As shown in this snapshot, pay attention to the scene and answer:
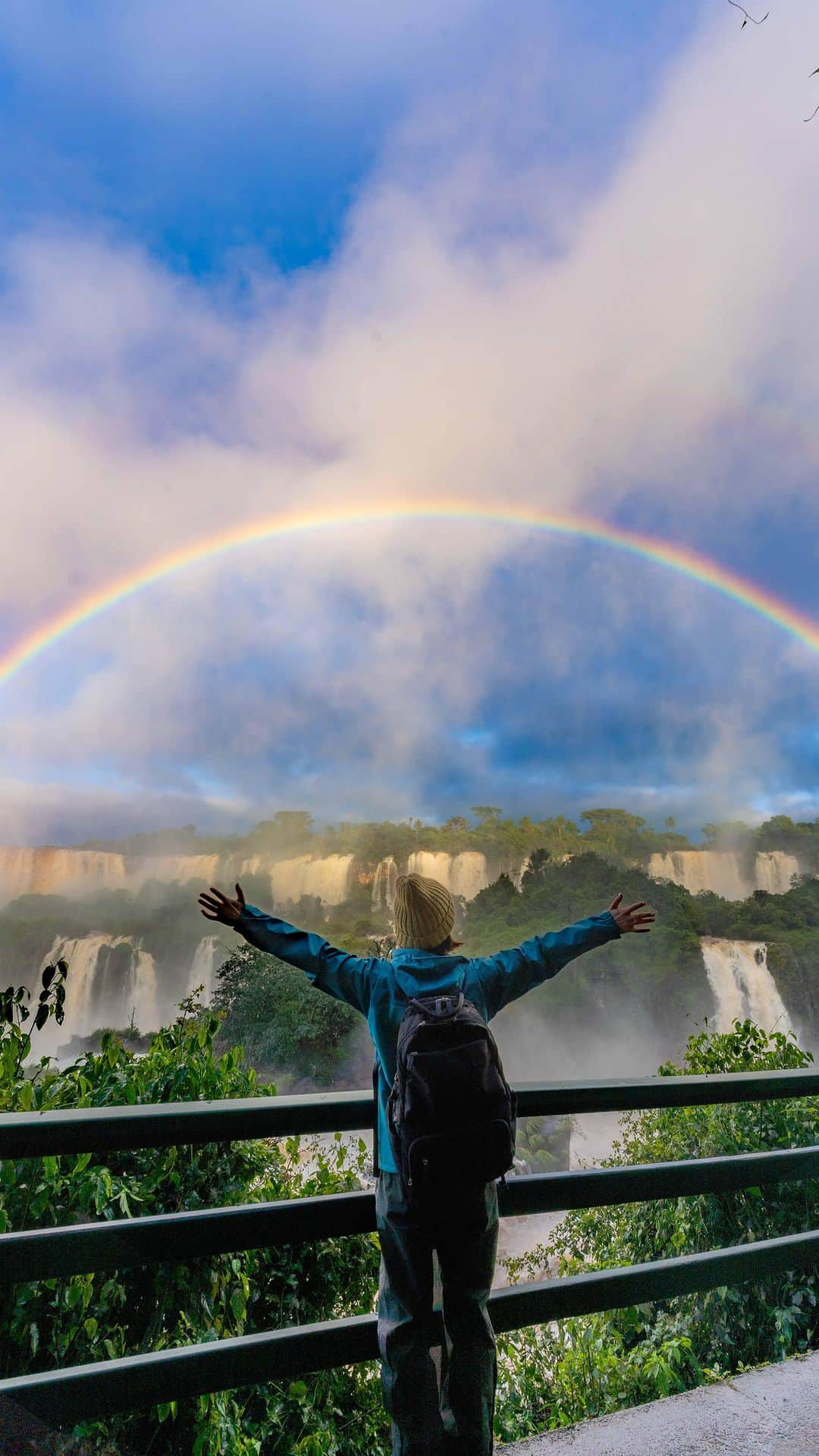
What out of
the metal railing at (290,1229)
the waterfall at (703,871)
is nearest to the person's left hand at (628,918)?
the metal railing at (290,1229)

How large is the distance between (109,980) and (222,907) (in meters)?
52.1

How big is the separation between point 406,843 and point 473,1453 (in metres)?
57.6

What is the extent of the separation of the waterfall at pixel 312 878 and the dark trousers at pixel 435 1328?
52205 millimetres

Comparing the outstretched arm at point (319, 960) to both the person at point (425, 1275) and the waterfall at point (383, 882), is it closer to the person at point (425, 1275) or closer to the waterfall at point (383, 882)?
the person at point (425, 1275)

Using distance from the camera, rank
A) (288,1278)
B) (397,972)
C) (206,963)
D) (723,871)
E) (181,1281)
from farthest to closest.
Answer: (723,871) → (206,963) → (288,1278) → (181,1281) → (397,972)

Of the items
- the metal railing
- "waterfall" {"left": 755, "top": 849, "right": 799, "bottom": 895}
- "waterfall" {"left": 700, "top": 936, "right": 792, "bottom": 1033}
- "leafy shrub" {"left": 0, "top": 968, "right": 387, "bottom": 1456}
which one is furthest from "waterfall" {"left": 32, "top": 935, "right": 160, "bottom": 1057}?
the metal railing

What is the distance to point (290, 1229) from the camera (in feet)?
4.62

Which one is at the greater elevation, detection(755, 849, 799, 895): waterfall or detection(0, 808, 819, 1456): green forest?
detection(755, 849, 799, 895): waterfall

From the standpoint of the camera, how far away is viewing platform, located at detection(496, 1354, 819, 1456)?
1517 millimetres

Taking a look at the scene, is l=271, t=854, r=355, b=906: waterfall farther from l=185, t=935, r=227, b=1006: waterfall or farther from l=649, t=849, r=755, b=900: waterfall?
l=649, t=849, r=755, b=900: waterfall

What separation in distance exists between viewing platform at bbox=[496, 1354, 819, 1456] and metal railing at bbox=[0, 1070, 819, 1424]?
212 mm

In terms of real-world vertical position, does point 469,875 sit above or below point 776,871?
above

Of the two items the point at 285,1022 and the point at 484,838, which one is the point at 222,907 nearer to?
the point at 285,1022

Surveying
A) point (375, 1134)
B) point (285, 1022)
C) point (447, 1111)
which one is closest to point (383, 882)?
point (285, 1022)
